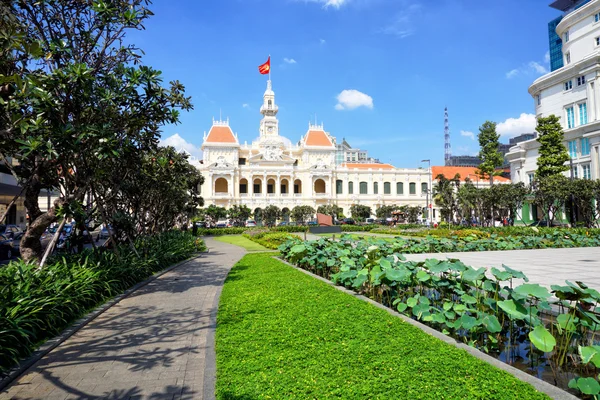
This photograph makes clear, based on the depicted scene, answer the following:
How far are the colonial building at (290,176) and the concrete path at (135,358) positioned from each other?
56352 mm

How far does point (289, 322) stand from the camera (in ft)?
19.4

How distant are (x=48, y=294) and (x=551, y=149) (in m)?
37.7

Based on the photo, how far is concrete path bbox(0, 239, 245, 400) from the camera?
395 cm

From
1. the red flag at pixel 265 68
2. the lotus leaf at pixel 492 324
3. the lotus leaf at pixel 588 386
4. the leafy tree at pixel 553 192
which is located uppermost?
the red flag at pixel 265 68

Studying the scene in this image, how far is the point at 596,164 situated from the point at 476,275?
3315 cm

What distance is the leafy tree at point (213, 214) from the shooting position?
48750mm

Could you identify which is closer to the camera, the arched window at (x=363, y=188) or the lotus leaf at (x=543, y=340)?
the lotus leaf at (x=543, y=340)

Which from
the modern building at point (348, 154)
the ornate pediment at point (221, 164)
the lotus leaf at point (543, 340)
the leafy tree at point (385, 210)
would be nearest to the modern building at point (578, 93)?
the leafy tree at point (385, 210)

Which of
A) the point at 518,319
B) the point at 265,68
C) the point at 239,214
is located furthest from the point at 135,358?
the point at 265,68

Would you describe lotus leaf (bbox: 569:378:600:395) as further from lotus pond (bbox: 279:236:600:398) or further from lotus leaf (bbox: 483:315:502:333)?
lotus leaf (bbox: 483:315:502:333)

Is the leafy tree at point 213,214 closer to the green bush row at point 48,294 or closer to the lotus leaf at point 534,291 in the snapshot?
the green bush row at point 48,294

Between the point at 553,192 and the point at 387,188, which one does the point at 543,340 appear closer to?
the point at 553,192

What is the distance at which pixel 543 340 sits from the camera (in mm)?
4074

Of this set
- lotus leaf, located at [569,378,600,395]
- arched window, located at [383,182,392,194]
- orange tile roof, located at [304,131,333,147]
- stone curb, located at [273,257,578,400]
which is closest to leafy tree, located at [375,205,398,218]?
arched window, located at [383,182,392,194]
